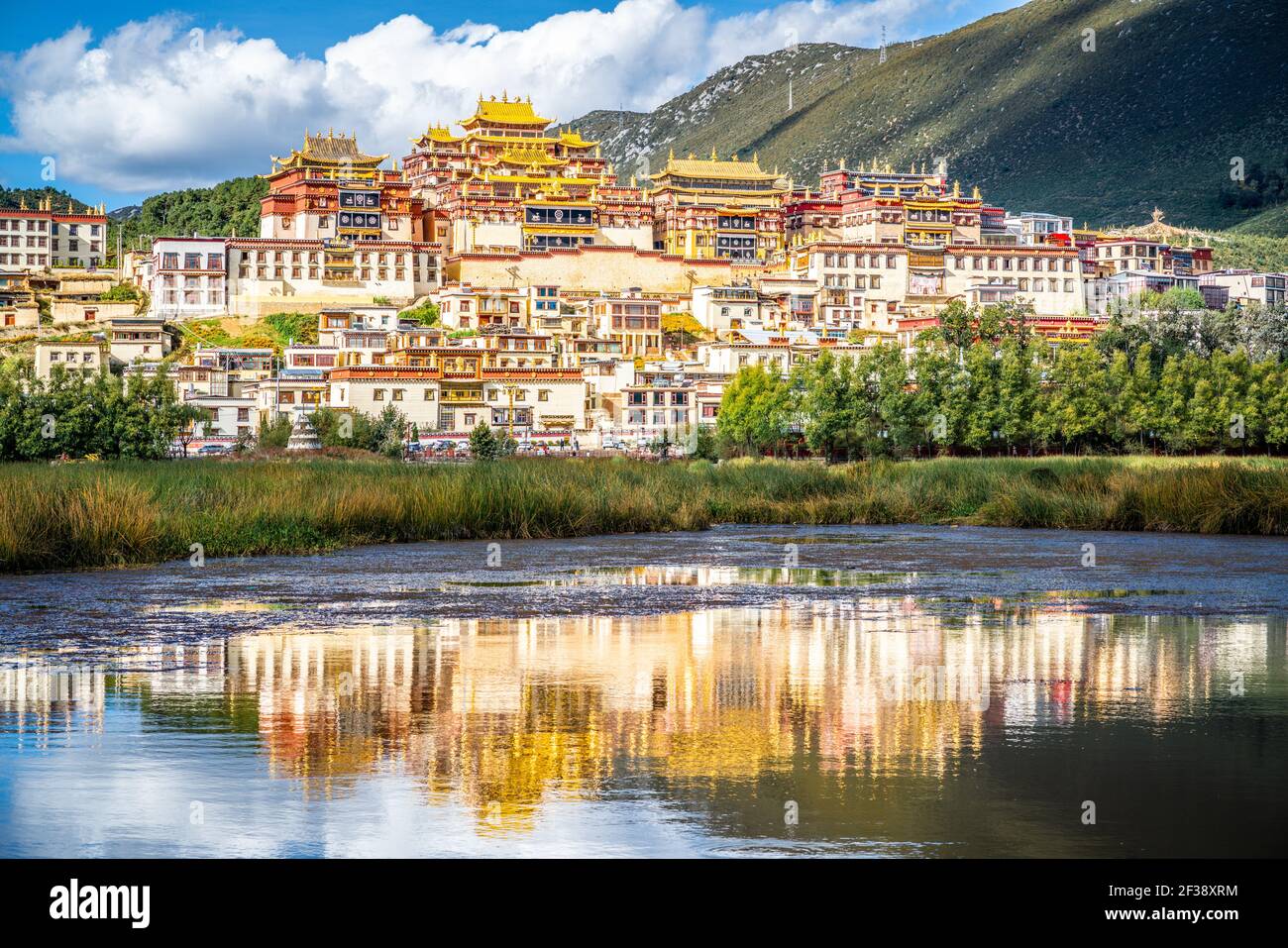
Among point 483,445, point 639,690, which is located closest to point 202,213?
point 483,445

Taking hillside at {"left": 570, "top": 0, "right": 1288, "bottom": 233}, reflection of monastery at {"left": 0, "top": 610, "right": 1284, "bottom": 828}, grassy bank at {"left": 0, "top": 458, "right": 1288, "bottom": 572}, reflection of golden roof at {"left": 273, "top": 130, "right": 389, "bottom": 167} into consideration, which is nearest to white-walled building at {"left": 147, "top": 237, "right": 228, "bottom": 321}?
reflection of golden roof at {"left": 273, "top": 130, "right": 389, "bottom": 167}

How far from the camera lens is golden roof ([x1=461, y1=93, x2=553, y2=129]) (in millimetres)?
116000

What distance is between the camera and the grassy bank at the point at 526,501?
2225 centimetres

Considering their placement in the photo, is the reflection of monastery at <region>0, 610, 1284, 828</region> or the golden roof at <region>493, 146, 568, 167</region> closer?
the reflection of monastery at <region>0, 610, 1284, 828</region>

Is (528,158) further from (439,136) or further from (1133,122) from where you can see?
(1133,122)

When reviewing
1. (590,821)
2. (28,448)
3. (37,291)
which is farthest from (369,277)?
(590,821)

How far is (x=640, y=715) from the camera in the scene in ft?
39.0

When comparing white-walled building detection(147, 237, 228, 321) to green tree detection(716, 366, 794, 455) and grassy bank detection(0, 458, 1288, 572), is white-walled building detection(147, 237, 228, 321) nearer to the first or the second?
green tree detection(716, 366, 794, 455)

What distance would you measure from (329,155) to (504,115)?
12.9 meters

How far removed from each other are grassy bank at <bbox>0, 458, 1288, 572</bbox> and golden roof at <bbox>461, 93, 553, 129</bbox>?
8231 centimetres

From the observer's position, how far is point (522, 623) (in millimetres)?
17234
